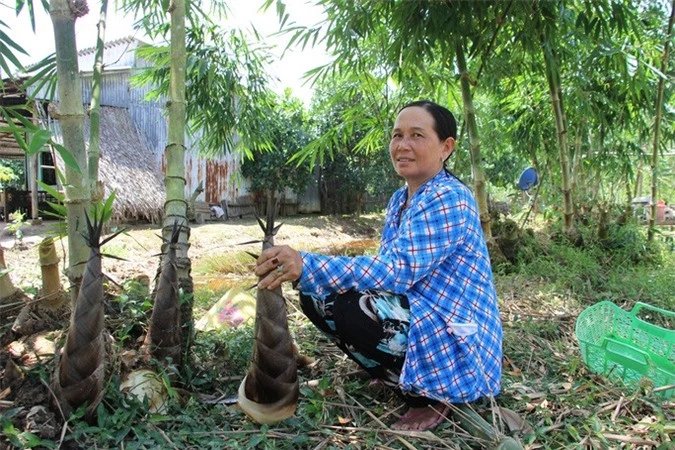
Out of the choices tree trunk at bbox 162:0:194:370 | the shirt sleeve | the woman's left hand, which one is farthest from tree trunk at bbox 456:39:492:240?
the woman's left hand

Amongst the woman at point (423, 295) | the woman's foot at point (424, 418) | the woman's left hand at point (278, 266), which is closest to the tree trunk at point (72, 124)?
the woman's left hand at point (278, 266)

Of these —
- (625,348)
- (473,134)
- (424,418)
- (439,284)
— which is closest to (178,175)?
(439,284)

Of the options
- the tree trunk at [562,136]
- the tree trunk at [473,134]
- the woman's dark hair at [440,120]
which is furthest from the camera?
the tree trunk at [562,136]

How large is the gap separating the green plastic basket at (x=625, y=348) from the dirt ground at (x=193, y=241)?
237 centimetres

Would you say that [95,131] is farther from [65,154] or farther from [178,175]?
[65,154]

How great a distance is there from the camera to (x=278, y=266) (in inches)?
55.1

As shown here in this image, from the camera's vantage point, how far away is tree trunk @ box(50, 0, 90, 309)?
1.57 m

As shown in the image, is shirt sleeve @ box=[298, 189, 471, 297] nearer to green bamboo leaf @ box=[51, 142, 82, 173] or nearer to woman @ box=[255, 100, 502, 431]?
woman @ box=[255, 100, 502, 431]

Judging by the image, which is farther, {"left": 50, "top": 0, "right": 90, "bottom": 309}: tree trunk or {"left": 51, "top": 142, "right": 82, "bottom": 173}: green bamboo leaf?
{"left": 50, "top": 0, "right": 90, "bottom": 309}: tree trunk

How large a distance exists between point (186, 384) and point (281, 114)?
11309 mm

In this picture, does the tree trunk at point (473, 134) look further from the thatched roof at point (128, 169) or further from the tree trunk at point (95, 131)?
the thatched roof at point (128, 169)

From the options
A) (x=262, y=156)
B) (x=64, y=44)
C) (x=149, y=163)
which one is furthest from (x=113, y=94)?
(x=64, y=44)

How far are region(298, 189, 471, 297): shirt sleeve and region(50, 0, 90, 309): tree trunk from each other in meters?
0.79

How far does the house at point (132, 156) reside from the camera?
9305 millimetres
